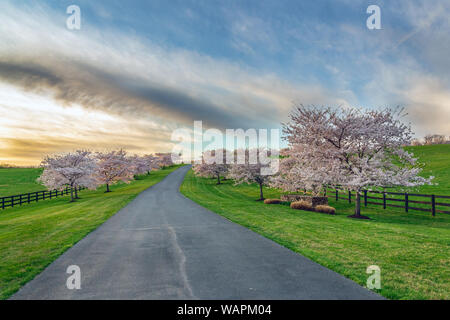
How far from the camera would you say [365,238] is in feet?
32.5

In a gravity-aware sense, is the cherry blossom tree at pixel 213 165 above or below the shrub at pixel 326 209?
above

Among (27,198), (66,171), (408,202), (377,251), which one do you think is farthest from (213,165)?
(377,251)

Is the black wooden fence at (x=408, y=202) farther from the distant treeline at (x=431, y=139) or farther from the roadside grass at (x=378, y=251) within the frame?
the distant treeline at (x=431, y=139)

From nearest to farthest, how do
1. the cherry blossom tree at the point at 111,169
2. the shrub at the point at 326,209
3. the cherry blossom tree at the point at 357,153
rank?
the cherry blossom tree at the point at 357,153 → the shrub at the point at 326,209 → the cherry blossom tree at the point at 111,169

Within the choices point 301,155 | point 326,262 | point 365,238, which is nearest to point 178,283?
point 326,262

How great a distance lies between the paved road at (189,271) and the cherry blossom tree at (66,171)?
25.0 m

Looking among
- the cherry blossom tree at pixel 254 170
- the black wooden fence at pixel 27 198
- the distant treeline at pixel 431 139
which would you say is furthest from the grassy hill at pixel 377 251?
the distant treeline at pixel 431 139

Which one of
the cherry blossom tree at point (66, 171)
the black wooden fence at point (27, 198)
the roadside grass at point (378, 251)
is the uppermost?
the cherry blossom tree at point (66, 171)

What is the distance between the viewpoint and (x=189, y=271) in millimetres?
6375

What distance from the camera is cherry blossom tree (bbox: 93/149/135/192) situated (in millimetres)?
42000

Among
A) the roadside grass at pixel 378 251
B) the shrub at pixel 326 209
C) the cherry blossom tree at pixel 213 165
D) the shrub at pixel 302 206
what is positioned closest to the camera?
the roadside grass at pixel 378 251

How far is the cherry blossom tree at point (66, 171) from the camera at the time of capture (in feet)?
103

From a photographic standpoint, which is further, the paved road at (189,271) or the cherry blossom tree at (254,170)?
the cherry blossom tree at (254,170)
